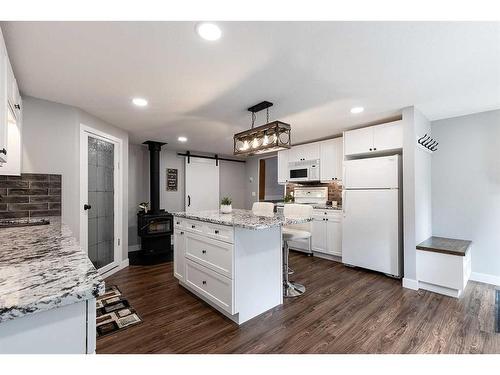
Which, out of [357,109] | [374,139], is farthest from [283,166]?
[357,109]

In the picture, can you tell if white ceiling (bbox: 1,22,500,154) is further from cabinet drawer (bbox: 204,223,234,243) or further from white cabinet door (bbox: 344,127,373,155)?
cabinet drawer (bbox: 204,223,234,243)

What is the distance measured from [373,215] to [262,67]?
2582mm

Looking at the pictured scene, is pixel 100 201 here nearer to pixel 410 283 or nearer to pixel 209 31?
pixel 209 31

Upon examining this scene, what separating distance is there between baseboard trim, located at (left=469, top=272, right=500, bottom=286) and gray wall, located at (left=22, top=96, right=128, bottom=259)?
511cm

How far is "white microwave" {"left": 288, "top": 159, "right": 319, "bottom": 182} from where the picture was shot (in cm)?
456

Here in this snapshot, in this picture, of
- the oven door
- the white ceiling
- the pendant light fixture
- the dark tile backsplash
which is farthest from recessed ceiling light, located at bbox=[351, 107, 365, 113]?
the dark tile backsplash

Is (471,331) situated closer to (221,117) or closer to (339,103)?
(339,103)

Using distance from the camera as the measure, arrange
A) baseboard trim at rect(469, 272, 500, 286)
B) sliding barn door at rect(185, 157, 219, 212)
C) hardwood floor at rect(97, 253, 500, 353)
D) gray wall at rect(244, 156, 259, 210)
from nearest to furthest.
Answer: hardwood floor at rect(97, 253, 500, 353) < baseboard trim at rect(469, 272, 500, 286) < sliding barn door at rect(185, 157, 219, 212) < gray wall at rect(244, 156, 259, 210)

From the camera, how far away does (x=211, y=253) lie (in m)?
2.41

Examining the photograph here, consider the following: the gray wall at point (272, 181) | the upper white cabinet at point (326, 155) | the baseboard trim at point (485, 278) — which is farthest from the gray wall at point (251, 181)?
the baseboard trim at point (485, 278)

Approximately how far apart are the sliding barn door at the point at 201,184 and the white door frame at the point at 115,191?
7.09 ft

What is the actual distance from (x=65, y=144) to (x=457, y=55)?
154 inches

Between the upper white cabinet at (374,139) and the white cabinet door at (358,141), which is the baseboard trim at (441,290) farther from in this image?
the white cabinet door at (358,141)

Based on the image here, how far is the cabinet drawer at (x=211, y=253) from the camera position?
2.19 metres
